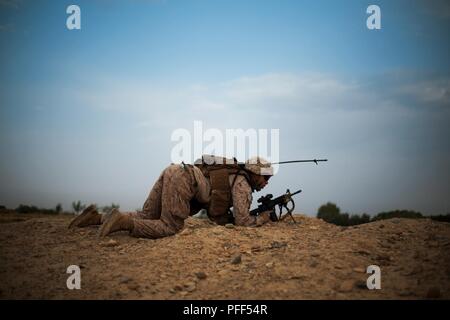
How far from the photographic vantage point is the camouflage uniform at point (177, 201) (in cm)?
565

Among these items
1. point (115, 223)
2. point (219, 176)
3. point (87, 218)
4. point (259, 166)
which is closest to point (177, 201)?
point (219, 176)

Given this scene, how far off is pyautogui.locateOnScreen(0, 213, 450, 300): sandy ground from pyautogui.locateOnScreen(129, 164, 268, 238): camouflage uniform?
1.06 ft

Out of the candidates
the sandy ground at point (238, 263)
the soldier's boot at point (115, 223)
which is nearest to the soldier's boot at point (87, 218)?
the sandy ground at point (238, 263)

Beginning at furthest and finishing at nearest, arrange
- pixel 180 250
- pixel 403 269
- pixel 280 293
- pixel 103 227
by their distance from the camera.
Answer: pixel 103 227, pixel 180 250, pixel 403 269, pixel 280 293

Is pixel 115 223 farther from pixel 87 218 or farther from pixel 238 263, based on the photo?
pixel 238 263

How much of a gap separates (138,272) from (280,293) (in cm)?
168

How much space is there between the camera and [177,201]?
18.7ft

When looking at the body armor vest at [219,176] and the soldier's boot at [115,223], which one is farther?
the body armor vest at [219,176]

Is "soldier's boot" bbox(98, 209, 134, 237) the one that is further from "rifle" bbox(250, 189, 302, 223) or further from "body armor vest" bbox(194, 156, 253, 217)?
"rifle" bbox(250, 189, 302, 223)

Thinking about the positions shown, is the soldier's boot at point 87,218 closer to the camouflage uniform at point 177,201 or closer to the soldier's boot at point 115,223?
the camouflage uniform at point 177,201

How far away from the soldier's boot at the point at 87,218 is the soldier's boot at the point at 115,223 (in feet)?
3.06
